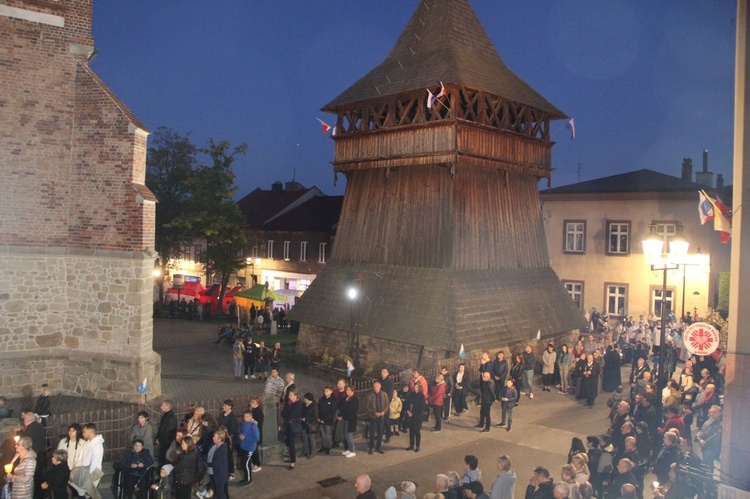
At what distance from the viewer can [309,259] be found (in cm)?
4444

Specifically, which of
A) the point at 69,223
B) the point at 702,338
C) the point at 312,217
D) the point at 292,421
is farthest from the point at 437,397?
the point at 312,217

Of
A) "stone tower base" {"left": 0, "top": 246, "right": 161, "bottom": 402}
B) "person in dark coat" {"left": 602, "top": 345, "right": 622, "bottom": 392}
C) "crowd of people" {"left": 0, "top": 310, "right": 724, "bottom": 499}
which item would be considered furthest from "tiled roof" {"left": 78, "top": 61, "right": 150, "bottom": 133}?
"person in dark coat" {"left": 602, "top": 345, "right": 622, "bottom": 392}

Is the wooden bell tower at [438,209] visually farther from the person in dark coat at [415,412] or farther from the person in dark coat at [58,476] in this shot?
the person in dark coat at [58,476]

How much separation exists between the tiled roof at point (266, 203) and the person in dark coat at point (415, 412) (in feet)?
120

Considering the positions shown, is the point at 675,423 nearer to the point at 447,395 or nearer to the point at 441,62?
the point at 447,395

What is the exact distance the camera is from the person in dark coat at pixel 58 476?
30.6ft

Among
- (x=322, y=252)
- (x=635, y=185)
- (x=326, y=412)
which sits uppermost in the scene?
(x=635, y=185)

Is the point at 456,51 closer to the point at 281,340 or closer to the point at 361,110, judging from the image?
the point at 361,110

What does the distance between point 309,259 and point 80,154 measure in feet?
93.0

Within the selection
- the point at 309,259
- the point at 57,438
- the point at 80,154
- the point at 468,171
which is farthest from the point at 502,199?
the point at 309,259

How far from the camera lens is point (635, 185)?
3148 centimetres

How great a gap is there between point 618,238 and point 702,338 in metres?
19.7

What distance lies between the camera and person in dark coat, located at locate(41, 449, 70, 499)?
9320 millimetres

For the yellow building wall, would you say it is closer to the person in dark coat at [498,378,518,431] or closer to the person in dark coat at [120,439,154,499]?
the person in dark coat at [498,378,518,431]
